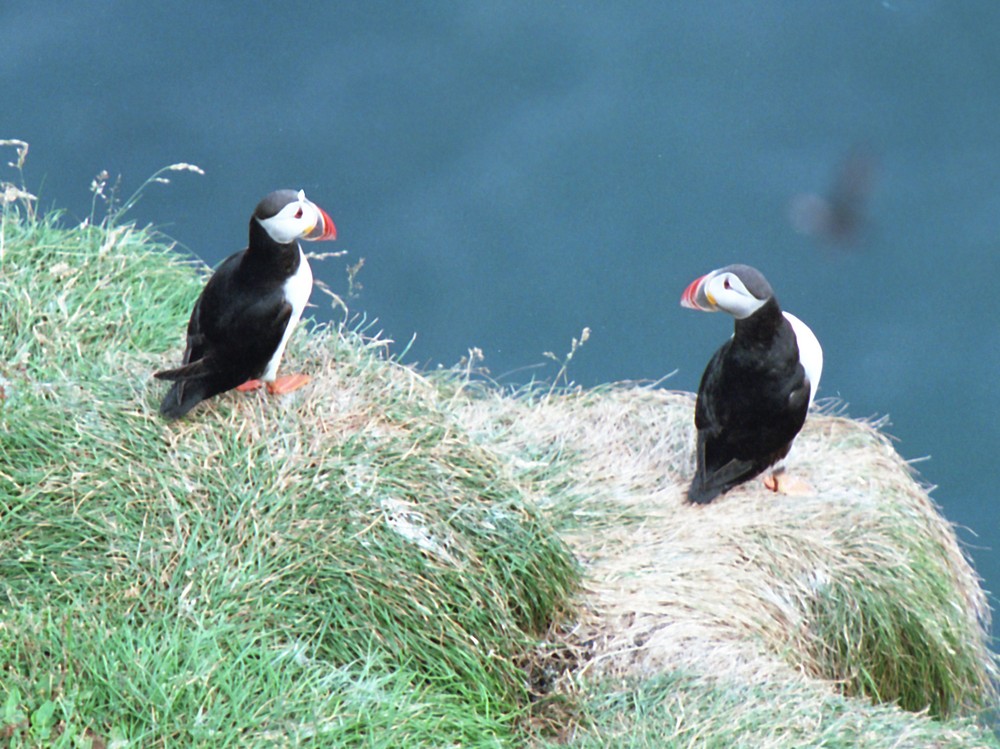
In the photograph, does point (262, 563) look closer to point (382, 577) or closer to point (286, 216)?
point (382, 577)

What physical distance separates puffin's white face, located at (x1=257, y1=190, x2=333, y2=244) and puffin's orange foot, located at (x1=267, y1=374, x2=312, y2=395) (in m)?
0.43

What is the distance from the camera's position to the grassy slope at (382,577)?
3.15 m

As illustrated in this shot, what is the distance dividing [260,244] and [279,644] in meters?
1.22

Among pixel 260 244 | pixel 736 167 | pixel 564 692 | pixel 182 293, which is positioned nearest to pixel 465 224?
pixel 736 167

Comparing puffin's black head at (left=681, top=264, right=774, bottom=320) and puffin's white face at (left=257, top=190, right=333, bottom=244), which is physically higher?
puffin's black head at (left=681, top=264, right=774, bottom=320)

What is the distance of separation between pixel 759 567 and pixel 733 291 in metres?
0.88

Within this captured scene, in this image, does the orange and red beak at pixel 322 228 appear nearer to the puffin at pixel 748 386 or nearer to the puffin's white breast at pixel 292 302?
the puffin's white breast at pixel 292 302

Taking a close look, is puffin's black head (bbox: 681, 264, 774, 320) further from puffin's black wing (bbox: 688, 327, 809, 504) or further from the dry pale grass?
the dry pale grass

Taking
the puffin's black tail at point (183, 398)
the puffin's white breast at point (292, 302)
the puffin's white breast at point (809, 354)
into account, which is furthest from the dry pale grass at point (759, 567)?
the puffin's black tail at point (183, 398)

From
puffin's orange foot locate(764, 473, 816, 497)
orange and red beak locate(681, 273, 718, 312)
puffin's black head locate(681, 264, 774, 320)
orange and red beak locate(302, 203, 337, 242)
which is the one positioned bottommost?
orange and red beak locate(302, 203, 337, 242)

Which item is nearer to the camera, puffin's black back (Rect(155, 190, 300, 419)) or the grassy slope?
the grassy slope

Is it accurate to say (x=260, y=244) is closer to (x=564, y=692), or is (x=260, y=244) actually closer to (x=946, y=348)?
(x=564, y=692)

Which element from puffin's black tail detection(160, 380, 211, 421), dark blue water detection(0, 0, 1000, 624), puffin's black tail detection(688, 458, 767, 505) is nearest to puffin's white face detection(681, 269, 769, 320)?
puffin's black tail detection(688, 458, 767, 505)

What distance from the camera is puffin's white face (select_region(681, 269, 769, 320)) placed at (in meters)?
4.17
